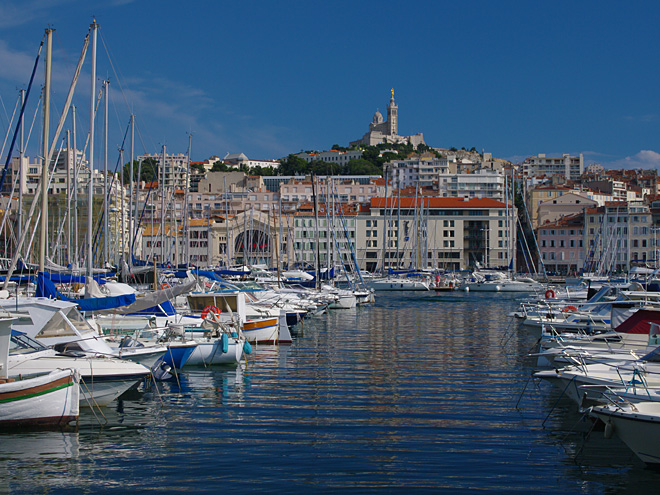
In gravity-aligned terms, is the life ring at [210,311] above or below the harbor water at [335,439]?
above

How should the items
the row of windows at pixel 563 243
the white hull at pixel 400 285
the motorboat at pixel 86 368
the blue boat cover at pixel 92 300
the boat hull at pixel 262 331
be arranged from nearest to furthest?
the motorboat at pixel 86 368, the blue boat cover at pixel 92 300, the boat hull at pixel 262 331, the white hull at pixel 400 285, the row of windows at pixel 563 243

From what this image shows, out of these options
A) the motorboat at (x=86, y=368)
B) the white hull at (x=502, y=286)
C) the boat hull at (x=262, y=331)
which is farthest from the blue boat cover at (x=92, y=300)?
the white hull at (x=502, y=286)

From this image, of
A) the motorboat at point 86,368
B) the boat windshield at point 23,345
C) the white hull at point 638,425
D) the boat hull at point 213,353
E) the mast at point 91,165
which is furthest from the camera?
the mast at point 91,165

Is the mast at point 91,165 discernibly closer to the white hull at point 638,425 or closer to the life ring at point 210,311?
the life ring at point 210,311

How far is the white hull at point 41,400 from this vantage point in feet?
43.4

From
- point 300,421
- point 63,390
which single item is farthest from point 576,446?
point 63,390

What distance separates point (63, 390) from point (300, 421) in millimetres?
4398

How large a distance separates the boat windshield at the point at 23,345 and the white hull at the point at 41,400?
2.26 meters

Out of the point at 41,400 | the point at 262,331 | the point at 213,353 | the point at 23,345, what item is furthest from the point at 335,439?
the point at 262,331

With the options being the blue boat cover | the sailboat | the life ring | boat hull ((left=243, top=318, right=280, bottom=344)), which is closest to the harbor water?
the sailboat

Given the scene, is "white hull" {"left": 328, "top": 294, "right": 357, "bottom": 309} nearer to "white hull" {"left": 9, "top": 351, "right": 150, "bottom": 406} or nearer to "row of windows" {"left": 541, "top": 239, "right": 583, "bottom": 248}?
"white hull" {"left": 9, "top": 351, "right": 150, "bottom": 406}

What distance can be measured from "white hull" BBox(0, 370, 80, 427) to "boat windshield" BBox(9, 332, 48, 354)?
7.40 ft

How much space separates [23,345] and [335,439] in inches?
270

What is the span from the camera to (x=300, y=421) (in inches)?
588
